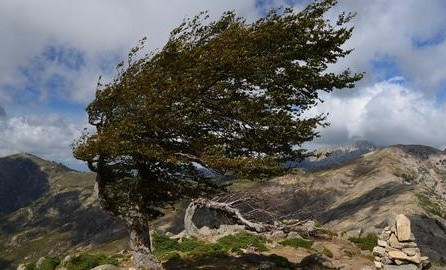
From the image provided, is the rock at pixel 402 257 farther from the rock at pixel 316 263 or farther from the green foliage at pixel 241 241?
the green foliage at pixel 241 241

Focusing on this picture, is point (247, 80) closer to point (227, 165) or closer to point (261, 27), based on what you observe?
point (261, 27)

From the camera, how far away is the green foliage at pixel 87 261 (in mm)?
37781

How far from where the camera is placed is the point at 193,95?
24.5 m

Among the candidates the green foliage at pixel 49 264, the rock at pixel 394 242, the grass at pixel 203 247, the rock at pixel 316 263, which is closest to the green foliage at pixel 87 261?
the green foliage at pixel 49 264

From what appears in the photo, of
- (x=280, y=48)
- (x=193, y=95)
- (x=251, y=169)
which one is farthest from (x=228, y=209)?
(x=280, y=48)

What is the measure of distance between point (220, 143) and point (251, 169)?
9.12 feet

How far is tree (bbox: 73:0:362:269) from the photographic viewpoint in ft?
78.8

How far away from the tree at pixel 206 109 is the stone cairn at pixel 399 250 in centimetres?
621

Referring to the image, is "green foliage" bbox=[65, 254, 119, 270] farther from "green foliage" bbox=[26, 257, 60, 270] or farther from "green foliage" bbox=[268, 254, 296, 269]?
"green foliage" bbox=[268, 254, 296, 269]

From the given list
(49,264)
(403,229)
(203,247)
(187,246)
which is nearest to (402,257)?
(403,229)

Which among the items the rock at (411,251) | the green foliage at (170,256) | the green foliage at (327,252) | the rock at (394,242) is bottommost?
the green foliage at (327,252)

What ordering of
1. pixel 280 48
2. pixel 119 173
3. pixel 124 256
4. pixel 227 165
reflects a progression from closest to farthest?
pixel 227 165 < pixel 280 48 < pixel 119 173 < pixel 124 256

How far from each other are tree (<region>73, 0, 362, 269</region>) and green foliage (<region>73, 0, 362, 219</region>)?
0.05m

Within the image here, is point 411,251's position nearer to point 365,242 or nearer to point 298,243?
point 298,243
